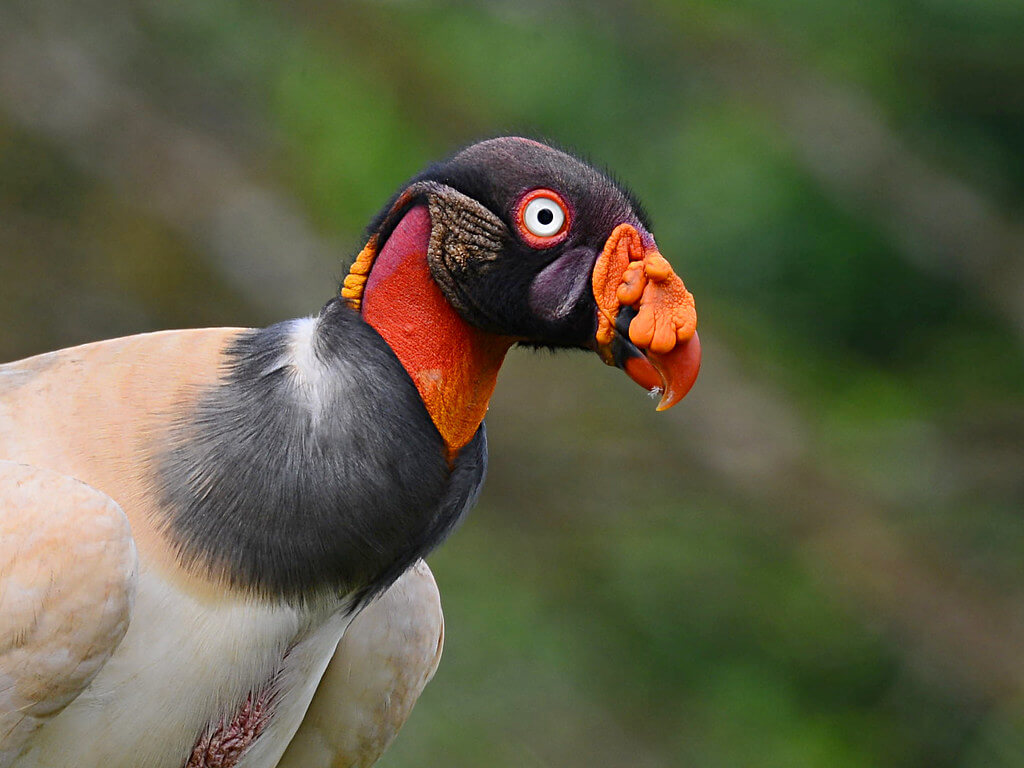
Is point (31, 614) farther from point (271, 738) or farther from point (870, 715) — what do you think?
point (870, 715)

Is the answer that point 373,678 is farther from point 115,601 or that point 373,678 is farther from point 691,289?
point 691,289

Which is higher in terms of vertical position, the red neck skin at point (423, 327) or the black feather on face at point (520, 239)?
the black feather on face at point (520, 239)

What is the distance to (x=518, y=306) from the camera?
2004mm

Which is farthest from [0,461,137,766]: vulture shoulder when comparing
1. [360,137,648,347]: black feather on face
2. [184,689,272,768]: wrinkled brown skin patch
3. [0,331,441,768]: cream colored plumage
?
[360,137,648,347]: black feather on face

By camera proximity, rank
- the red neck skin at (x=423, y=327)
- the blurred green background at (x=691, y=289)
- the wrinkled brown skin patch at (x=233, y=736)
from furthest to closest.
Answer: the blurred green background at (x=691, y=289) < the wrinkled brown skin patch at (x=233, y=736) < the red neck skin at (x=423, y=327)

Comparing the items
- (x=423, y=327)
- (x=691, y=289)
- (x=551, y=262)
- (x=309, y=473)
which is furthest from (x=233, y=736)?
(x=691, y=289)

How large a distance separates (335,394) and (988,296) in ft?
15.1

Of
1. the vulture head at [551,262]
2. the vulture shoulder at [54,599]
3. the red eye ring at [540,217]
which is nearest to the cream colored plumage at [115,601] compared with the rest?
the vulture shoulder at [54,599]

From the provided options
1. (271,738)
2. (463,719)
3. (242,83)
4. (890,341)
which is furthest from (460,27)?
(271,738)

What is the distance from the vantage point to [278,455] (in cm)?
204

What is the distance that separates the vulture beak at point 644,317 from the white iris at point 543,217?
79 millimetres

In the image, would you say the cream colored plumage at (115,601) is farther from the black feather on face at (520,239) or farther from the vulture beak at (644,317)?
the vulture beak at (644,317)

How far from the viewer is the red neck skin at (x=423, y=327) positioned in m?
2.09

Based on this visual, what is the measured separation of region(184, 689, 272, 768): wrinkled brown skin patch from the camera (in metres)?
2.19
